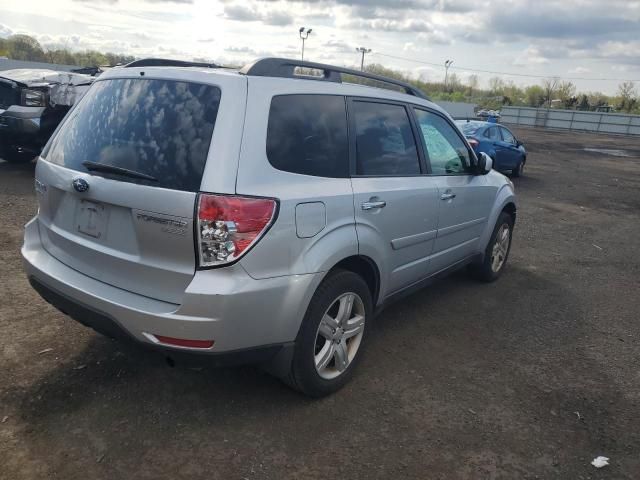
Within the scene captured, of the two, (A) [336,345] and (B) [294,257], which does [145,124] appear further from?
(A) [336,345]

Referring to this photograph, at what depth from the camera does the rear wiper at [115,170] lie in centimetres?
260

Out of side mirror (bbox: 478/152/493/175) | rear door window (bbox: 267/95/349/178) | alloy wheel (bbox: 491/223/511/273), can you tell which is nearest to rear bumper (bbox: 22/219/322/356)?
rear door window (bbox: 267/95/349/178)

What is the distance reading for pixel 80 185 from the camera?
2.78 m

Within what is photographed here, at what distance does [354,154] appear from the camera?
330 centimetres

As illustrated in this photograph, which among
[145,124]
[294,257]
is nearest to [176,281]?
[294,257]

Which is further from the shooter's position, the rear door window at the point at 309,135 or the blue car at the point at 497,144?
the blue car at the point at 497,144

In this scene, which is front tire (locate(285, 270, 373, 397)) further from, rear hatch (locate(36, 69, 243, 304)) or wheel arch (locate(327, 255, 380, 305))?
rear hatch (locate(36, 69, 243, 304))

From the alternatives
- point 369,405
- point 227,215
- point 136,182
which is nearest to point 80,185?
point 136,182

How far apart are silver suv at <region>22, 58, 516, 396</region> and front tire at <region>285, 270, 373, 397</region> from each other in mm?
11

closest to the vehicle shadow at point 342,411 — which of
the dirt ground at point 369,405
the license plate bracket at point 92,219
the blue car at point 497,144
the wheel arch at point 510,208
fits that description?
the dirt ground at point 369,405

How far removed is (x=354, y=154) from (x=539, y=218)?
716 centimetres

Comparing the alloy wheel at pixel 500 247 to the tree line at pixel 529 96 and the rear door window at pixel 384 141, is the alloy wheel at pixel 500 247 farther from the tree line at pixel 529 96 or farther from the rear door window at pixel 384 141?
the tree line at pixel 529 96

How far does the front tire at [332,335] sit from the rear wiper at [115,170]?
107cm

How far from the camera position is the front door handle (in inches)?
126
